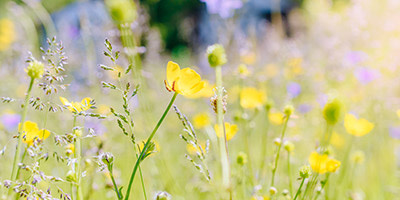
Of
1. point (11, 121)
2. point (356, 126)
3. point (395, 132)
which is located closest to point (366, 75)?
A: point (395, 132)

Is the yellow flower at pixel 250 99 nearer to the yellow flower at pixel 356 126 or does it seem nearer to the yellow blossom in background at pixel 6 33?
the yellow flower at pixel 356 126

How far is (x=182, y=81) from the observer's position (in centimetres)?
49

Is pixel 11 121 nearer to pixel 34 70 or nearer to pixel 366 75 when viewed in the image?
pixel 34 70

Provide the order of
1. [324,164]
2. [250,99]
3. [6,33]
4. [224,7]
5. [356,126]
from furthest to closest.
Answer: [6,33] < [224,7] < [250,99] < [356,126] < [324,164]

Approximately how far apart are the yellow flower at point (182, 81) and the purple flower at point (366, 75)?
49.2 inches

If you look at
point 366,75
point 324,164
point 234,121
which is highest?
point 366,75

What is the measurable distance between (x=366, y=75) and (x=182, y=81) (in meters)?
1.30

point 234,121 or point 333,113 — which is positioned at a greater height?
point 234,121

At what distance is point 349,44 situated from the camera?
1868 millimetres

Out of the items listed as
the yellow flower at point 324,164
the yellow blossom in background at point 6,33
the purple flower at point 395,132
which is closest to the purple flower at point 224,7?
the yellow flower at point 324,164

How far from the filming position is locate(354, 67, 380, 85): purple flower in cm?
151

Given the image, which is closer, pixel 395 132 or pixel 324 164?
pixel 324 164

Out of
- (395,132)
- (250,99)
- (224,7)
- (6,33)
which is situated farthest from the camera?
(6,33)

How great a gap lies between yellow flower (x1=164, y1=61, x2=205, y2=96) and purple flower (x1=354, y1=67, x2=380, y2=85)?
1.25 meters
